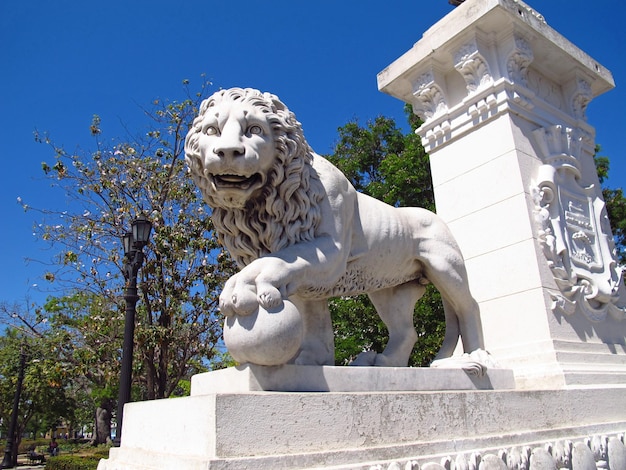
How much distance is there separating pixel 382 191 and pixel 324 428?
380 inches

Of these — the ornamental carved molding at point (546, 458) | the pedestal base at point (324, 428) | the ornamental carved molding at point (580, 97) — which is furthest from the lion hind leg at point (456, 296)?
the ornamental carved molding at point (580, 97)

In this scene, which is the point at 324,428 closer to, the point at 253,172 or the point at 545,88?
the point at 253,172

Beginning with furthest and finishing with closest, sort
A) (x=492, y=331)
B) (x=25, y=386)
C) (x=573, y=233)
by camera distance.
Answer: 1. (x=25, y=386)
2. (x=573, y=233)
3. (x=492, y=331)

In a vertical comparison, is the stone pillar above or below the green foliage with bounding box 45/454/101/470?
above

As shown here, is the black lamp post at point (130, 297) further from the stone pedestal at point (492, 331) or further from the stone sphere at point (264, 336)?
the stone sphere at point (264, 336)

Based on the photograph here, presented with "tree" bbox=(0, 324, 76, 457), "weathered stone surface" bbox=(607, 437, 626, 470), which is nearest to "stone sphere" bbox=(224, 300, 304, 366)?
"weathered stone surface" bbox=(607, 437, 626, 470)

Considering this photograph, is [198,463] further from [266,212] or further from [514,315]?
[514,315]

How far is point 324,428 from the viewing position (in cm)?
278

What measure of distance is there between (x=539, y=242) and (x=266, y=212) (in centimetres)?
310

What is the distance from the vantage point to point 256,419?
8.40 feet

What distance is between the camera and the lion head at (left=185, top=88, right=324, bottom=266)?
10.3 ft

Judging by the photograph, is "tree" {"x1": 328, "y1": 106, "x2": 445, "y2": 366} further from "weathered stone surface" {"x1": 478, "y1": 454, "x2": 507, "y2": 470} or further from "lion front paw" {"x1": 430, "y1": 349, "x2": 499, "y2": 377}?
"weathered stone surface" {"x1": 478, "y1": 454, "x2": 507, "y2": 470}

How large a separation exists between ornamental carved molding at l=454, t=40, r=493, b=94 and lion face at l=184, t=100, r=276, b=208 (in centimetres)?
341

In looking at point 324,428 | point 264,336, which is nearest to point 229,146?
point 264,336
